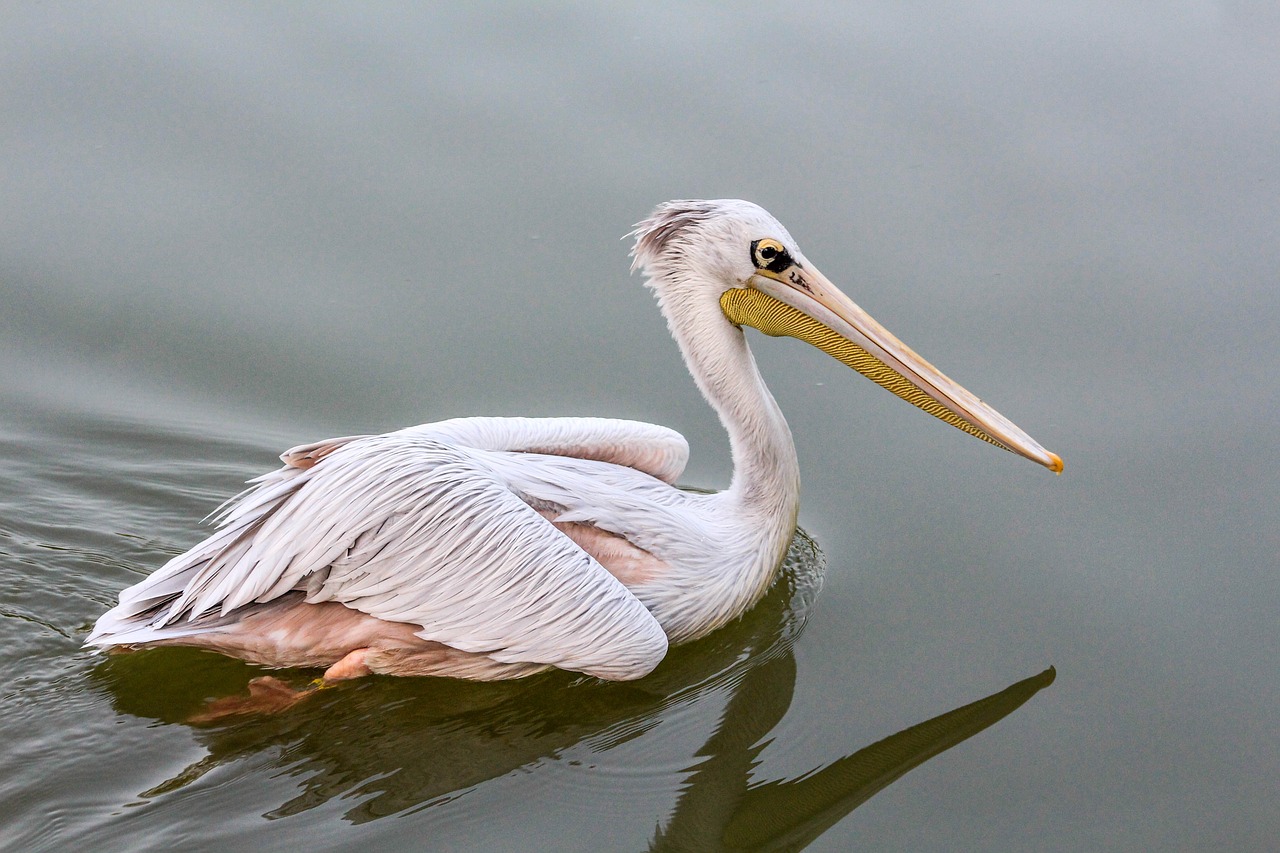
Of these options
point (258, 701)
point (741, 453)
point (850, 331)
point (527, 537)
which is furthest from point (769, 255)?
point (258, 701)

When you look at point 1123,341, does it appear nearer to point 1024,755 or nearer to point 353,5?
point 1024,755

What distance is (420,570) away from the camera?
375 centimetres

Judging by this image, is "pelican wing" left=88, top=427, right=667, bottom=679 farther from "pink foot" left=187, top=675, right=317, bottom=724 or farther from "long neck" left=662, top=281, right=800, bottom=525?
"long neck" left=662, top=281, right=800, bottom=525

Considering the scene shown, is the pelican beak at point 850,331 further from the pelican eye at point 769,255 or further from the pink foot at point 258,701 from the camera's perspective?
the pink foot at point 258,701

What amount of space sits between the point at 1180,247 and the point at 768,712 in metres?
3.16

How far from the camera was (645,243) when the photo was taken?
167 inches

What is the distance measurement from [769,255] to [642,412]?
1.21 m

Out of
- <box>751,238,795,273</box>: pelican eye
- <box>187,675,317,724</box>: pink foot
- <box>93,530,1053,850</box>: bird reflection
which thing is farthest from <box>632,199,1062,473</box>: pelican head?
<box>187,675,317,724</box>: pink foot

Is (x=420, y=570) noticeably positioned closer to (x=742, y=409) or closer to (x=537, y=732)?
(x=537, y=732)

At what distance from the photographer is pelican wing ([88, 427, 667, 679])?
372cm

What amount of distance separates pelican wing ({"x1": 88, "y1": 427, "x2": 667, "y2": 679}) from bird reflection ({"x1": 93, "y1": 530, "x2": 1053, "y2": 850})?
0.59 ft

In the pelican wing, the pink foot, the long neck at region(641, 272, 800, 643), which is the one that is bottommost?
the pink foot

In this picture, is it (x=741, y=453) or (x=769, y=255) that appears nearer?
(x=769, y=255)

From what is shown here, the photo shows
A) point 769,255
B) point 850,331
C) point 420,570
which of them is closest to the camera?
point 420,570
